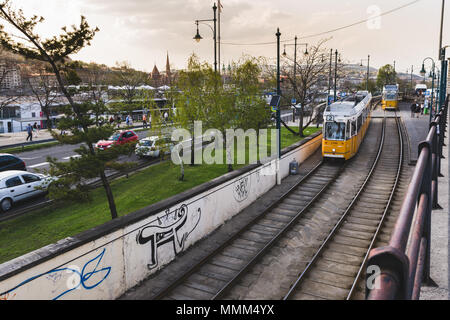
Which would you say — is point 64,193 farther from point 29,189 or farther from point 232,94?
point 232,94

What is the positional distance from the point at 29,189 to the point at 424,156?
65.8 feet

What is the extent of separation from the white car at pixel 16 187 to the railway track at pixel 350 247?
43.1 feet

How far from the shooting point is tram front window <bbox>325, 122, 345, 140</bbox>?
2305 cm

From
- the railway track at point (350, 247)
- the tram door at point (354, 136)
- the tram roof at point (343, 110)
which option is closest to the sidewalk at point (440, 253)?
the railway track at point (350, 247)

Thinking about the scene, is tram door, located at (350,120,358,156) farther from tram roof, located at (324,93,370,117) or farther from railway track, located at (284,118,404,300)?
railway track, located at (284,118,404,300)

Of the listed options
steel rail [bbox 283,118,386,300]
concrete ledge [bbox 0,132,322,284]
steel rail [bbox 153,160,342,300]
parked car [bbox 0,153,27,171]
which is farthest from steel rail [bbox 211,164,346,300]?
parked car [bbox 0,153,27,171]

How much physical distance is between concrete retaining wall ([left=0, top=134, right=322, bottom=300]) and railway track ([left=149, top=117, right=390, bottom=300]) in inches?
40.3

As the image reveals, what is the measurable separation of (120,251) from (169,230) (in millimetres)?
2110

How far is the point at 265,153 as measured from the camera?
27.0 meters

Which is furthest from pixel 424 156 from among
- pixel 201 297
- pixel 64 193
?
pixel 64 193

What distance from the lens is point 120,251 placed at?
9.16m

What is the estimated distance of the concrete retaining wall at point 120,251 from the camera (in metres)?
6.95

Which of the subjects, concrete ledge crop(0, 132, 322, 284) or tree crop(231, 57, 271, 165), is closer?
concrete ledge crop(0, 132, 322, 284)
